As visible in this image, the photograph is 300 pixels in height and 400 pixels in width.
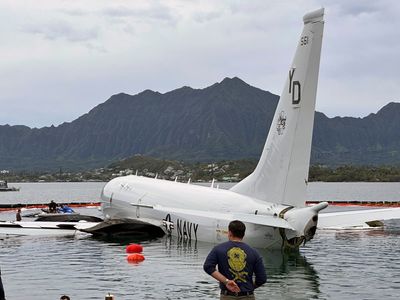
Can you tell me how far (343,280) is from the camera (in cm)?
2489

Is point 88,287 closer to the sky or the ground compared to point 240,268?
closer to the ground

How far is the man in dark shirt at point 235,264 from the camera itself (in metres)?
12.7

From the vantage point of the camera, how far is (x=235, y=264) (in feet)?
41.9

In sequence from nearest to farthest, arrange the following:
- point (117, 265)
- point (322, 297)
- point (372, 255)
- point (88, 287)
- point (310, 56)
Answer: point (322, 297) < point (88, 287) < point (310, 56) < point (117, 265) < point (372, 255)

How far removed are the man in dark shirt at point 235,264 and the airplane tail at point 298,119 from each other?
15.5 metres

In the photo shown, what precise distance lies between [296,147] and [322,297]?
27.0 feet

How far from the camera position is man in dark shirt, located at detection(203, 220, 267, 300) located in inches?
502

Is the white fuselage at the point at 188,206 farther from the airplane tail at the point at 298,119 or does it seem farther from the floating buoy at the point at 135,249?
the floating buoy at the point at 135,249

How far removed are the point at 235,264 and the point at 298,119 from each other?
1610 centimetres

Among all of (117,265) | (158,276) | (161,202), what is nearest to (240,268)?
(158,276)

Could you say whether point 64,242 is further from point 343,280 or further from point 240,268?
point 240,268

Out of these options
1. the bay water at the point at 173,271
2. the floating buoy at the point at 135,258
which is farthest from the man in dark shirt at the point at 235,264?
the floating buoy at the point at 135,258

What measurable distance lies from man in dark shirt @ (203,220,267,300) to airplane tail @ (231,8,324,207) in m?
15.5

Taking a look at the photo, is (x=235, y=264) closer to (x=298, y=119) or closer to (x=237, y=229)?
(x=237, y=229)
